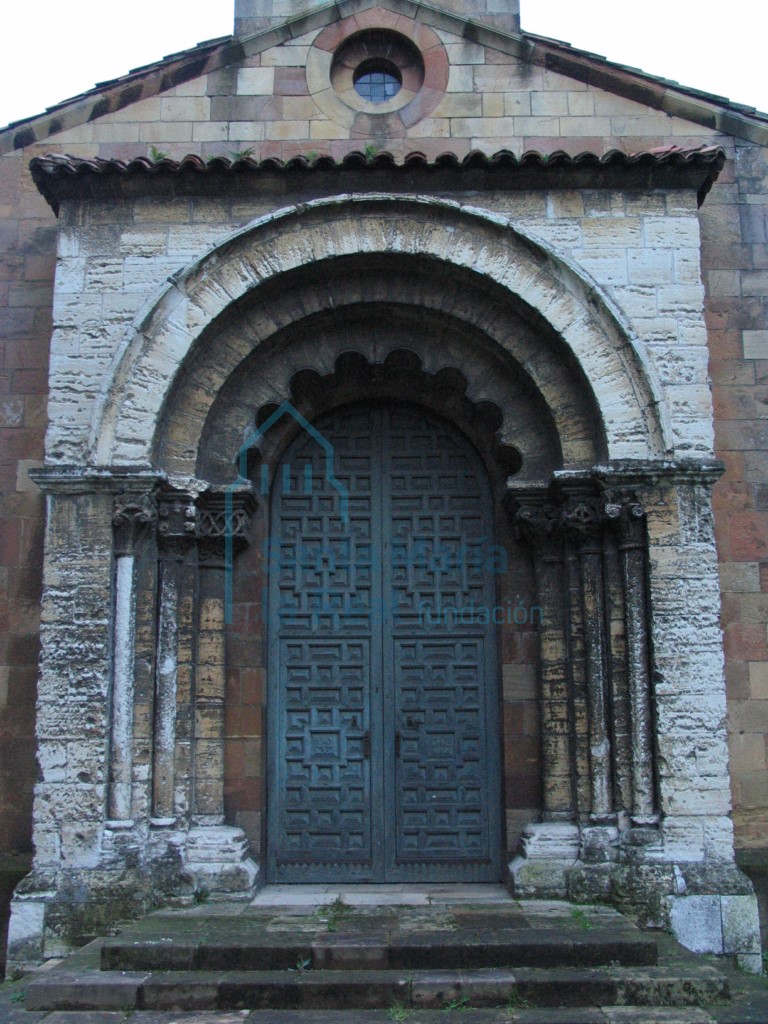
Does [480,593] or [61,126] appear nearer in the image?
[480,593]

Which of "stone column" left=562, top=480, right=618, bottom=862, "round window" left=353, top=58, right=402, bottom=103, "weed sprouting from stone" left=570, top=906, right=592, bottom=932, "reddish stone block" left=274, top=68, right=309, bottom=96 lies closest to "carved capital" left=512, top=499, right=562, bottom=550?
"stone column" left=562, top=480, right=618, bottom=862

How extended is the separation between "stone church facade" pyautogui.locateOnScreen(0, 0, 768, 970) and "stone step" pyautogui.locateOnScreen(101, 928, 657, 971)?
2.16 feet

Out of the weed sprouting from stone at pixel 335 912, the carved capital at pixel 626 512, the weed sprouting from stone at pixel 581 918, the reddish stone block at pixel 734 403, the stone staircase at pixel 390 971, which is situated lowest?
the stone staircase at pixel 390 971

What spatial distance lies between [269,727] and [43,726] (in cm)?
161

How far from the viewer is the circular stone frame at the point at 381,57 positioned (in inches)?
307

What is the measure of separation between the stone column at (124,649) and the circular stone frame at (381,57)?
11.5ft

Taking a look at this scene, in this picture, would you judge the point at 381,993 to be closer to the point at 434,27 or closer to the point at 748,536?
the point at 748,536

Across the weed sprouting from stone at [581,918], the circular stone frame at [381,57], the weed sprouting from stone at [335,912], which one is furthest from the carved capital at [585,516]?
the circular stone frame at [381,57]

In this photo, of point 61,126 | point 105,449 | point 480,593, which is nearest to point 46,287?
point 61,126

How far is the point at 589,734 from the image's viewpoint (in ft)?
21.4

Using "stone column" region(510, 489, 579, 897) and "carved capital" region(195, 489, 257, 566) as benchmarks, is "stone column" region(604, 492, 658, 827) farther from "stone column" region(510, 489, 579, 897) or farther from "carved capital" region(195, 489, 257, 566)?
"carved capital" region(195, 489, 257, 566)

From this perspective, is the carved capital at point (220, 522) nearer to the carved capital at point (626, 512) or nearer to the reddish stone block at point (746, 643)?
the carved capital at point (626, 512)

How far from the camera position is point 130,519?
6.45m

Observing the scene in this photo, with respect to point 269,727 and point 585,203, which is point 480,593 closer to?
point 269,727
